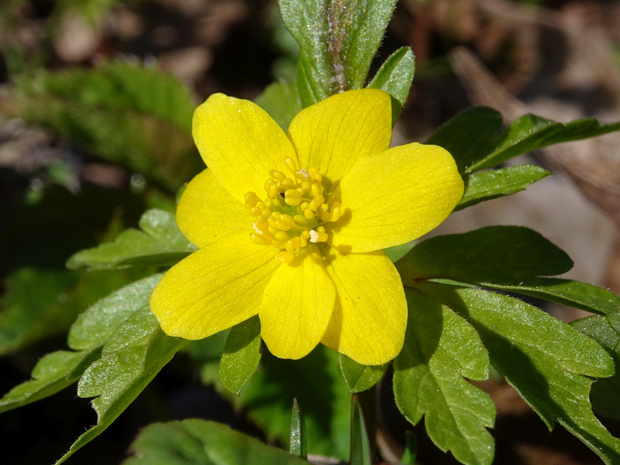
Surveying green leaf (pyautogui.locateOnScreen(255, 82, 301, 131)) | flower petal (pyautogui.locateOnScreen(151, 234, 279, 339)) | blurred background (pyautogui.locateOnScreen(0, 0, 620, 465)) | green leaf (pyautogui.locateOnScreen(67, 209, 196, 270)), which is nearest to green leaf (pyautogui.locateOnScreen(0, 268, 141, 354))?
blurred background (pyautogui.locateOnScreen(0, 0, 620, 465))

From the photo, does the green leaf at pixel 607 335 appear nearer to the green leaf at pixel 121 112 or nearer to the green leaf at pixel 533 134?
the green leaf at pixel 533 134

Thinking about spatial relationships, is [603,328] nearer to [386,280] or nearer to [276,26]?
[386,280]

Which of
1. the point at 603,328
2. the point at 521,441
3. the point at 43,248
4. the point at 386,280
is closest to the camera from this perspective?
the point at 386,280

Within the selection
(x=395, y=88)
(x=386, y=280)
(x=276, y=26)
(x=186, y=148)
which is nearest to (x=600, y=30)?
(x=276, y=26)

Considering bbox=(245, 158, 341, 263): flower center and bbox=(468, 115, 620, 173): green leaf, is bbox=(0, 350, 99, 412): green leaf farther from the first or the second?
A: bbox=(468, 115, 620, 173): green leaf

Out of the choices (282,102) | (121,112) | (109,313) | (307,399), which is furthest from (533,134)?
(121,112)
